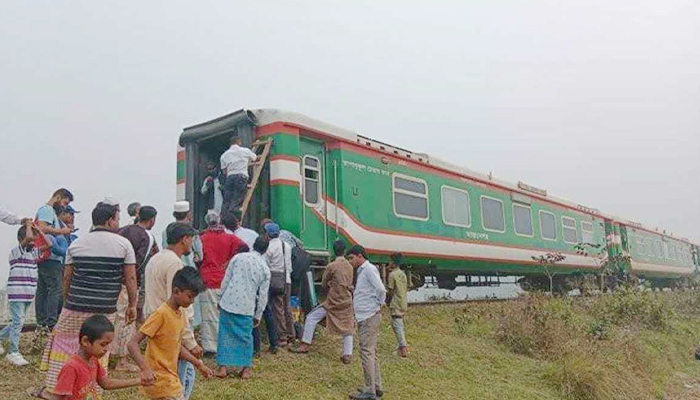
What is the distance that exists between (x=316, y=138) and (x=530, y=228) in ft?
25.4

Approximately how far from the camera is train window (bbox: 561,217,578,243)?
53.3 ft

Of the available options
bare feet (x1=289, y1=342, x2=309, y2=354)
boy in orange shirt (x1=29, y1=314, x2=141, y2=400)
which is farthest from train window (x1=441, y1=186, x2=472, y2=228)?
boy in orange shirt (x1=29, y1=314, x2=141, y2=400)

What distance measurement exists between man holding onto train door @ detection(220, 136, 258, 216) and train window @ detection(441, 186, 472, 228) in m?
4.93

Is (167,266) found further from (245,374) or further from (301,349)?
(301,349)

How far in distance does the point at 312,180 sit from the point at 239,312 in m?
3.38

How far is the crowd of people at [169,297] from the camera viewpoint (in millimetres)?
3535

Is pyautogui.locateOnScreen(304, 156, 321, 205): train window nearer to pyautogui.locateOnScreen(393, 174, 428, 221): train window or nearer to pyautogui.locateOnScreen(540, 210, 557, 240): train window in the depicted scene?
pyautogui.locateOnScreen(393, 174, 428, 221): train window

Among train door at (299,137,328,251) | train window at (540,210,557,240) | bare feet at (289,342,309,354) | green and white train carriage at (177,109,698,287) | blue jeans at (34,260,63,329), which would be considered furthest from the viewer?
train window at (540,210,557,240)

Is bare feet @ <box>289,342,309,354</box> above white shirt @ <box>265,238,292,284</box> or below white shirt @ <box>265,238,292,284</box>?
below

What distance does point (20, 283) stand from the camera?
547cm

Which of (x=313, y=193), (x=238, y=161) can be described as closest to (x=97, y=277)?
(x=238, y=161)

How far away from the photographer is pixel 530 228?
14.5 metres

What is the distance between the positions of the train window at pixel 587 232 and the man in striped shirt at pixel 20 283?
15200 millimetres

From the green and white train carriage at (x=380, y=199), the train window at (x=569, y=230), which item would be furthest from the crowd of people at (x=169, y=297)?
the train window at (x=569, y=230)
